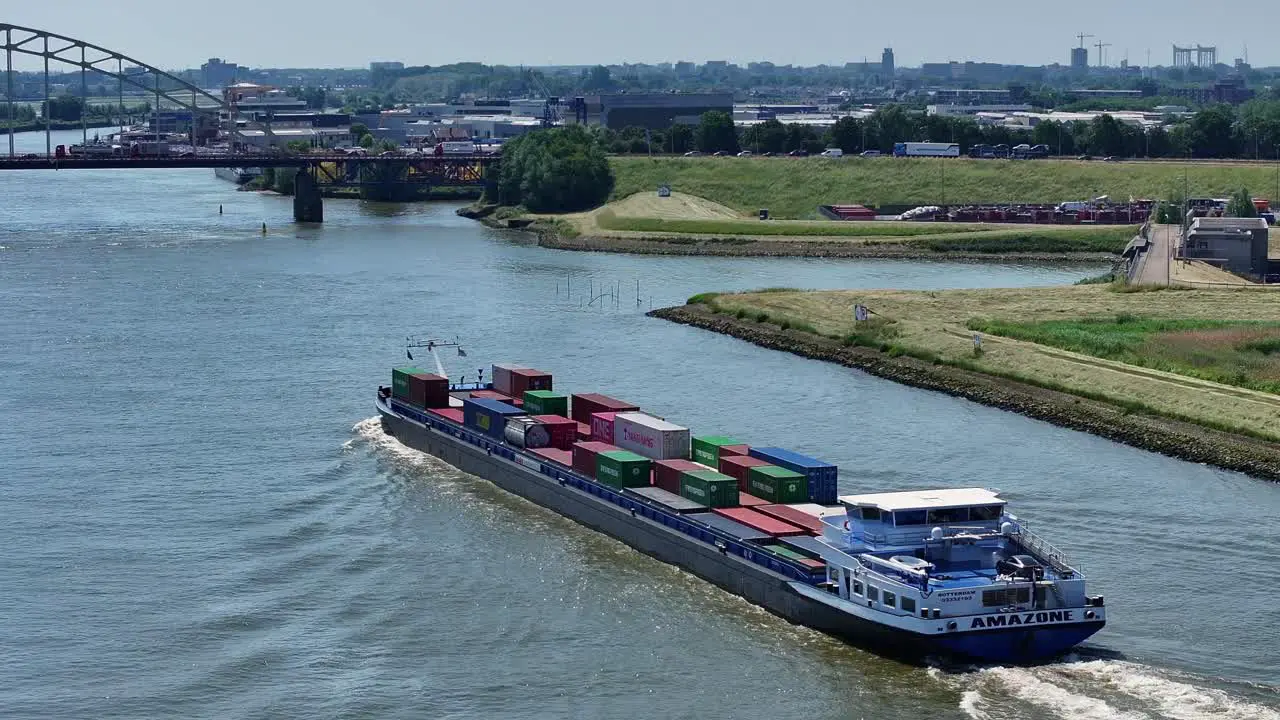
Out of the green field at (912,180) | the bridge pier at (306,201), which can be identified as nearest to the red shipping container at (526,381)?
the green field at (912,180)

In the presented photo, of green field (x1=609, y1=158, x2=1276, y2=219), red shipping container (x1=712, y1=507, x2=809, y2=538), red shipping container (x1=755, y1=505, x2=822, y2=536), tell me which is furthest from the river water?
green field (x1=609, y1=158, x2=1276, y2=219)

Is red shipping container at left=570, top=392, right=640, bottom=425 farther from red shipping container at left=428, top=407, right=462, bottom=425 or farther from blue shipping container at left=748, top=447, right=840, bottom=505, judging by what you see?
blue shipping container at left=748, top=447, right=840, bottom=505

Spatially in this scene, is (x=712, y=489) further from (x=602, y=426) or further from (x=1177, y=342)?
(x=1177, y=342)

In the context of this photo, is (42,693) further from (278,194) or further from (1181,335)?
(278,194)

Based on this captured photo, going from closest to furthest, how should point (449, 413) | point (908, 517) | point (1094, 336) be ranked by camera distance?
point (908, 517) < point (449, 413) < point (1094, 336)

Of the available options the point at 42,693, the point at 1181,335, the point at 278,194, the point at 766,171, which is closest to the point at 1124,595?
the point at 42,693

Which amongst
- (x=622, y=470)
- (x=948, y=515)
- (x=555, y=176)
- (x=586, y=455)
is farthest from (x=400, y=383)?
(x=555, y=176)
